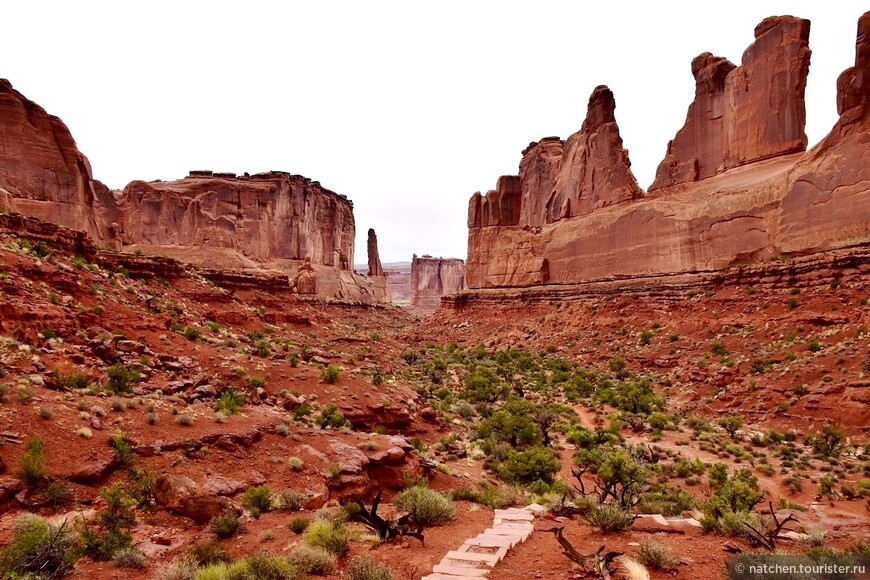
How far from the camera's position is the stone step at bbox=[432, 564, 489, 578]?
593 centimetres

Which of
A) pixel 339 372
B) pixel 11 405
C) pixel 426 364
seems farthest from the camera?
pixel 426 364

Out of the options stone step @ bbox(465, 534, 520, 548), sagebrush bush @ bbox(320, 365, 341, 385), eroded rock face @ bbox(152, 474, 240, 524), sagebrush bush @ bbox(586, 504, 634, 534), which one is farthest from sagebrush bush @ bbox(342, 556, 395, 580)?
sagebrush bush @ bbox(320, 365, 341, 385)

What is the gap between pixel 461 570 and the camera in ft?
20.0

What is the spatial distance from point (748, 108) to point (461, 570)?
112 ft

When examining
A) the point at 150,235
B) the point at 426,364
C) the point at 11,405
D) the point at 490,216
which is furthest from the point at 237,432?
the point at 150,235

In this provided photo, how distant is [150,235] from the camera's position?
6228 centimetres

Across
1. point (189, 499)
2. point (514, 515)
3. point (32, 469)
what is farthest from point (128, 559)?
point (514, 515)

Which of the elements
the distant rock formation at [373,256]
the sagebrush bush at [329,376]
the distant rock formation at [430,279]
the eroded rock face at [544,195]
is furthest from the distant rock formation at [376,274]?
the sagebrush bush at [329,376]

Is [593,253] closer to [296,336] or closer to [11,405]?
[296,336]

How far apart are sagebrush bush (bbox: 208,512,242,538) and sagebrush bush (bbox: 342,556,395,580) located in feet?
8.37

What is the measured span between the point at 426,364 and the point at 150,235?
159 ft

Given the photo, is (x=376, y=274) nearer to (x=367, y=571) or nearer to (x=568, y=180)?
(x=568, y=180)

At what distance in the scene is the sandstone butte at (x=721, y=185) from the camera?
2405cm

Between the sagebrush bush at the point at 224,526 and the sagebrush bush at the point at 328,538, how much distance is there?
115 centimetres
